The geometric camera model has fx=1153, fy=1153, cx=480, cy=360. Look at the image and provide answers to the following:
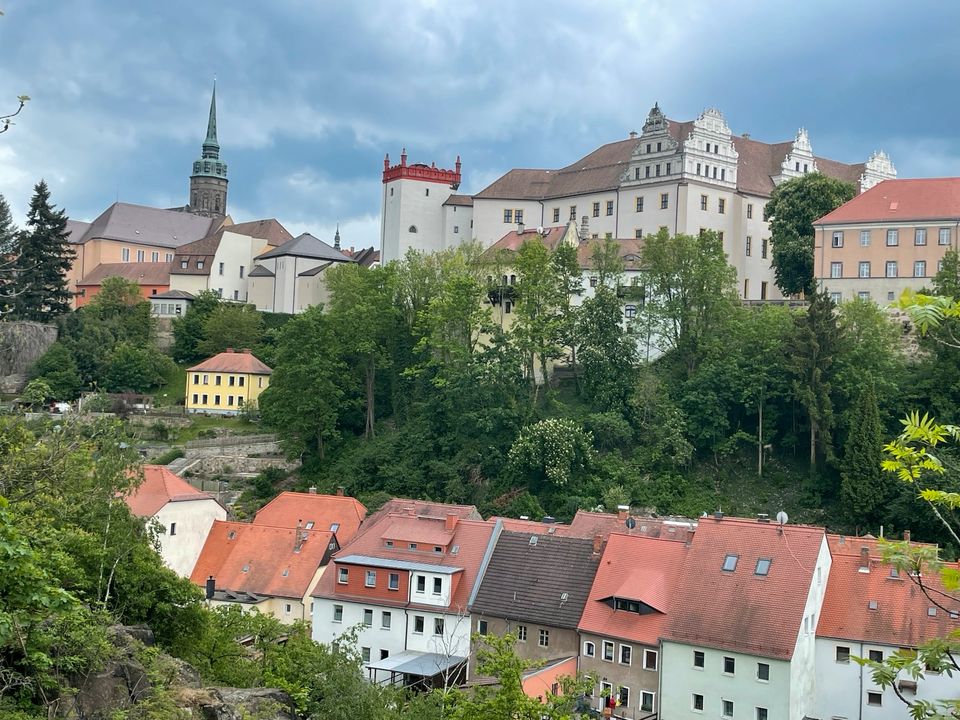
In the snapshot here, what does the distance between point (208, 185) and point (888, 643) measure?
106300mm

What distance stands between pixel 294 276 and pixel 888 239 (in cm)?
4029

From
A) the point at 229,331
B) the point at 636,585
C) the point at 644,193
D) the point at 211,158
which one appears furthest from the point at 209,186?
the point at 636,585

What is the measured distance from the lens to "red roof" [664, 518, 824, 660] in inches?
1182

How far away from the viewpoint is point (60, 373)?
2704 inches

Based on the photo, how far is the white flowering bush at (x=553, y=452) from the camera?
48.6m

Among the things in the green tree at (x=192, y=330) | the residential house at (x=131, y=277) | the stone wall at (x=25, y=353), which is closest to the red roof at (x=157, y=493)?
the green tree at (x=192, y=330)

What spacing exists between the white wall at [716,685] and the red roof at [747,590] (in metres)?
0.32

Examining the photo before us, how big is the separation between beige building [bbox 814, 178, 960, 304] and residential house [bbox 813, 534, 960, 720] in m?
25.1

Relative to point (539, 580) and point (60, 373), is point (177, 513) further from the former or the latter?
point (60, 373)

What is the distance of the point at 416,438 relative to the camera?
5456cm

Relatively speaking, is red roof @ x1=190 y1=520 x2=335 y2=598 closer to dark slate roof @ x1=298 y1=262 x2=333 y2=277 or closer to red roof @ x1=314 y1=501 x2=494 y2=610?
red roof @ x1=314 y1=501 x2=494 y2=610

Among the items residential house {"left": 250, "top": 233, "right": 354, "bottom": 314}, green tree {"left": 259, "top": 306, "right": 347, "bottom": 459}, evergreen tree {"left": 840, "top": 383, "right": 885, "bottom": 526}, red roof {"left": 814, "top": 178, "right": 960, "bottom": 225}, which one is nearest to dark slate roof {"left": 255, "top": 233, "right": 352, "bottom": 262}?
residential house {"left": 250, "top": 233, "right": 354, "bottom": 314}

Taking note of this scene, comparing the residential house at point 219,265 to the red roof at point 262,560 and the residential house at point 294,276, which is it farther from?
the red roof at point 262,560

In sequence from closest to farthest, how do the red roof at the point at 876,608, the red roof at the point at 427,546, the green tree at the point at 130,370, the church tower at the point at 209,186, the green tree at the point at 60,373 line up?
the red roof at the point at 876,608 < the red roof at the point at 427,546 < the green tree at the point at 60,373 < the green tree at the point at 130,370 < the church tower at the point at 209,186
